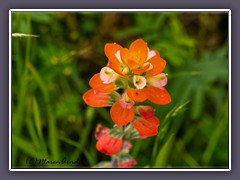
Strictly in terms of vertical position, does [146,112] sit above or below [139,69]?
below

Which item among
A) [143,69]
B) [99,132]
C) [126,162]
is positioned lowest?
[126,162]

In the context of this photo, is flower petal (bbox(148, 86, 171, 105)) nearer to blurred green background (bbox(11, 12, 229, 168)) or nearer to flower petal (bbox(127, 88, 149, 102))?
flower petal (bbox(127, 88, 149, 102))

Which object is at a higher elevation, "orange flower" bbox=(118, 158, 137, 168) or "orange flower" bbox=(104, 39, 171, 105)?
"orange flower" bbox=(104, 39, 171, 105)

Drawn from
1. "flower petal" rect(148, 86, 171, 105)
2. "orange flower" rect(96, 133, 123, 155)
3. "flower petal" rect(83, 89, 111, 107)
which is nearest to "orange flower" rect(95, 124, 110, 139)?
"orange flower" rect(96, 133, 123, 155)

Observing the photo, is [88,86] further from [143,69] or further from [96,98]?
[143,69]

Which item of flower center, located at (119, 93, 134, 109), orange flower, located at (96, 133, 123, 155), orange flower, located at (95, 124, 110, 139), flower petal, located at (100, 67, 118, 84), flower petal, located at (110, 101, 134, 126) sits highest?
flower petal, located at (100, 67, 118, 84)

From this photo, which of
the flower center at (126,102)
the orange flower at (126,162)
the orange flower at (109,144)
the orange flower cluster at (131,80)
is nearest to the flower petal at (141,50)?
the orange flower cluster at (131,80)

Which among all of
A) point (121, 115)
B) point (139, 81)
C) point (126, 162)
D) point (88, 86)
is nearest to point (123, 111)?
point (121, 115)
